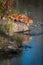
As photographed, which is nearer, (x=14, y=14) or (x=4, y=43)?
(x=4, y=43)

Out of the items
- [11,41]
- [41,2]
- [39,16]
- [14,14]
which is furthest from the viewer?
[41,2]

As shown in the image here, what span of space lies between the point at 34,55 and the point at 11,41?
885mm

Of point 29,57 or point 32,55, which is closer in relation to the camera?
point 29,57

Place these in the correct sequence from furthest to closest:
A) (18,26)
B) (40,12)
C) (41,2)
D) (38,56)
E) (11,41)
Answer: (41,2)
(40,12)
(18,26)
(11,41)
(38,56)

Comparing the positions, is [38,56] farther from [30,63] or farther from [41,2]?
[41,2]

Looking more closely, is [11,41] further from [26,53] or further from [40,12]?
[40,12]

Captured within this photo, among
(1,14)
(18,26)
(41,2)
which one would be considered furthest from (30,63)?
(41,2)

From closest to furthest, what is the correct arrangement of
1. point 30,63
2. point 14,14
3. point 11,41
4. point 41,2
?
point 30,63
point 11,41
point 14,14
point 41,2

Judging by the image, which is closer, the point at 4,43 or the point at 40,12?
the point at 4,43

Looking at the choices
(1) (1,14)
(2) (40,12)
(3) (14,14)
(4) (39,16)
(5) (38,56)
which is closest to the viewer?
(5) (38,56)

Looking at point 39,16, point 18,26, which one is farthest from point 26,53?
point 39,16

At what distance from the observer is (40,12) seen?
1755 centimetres

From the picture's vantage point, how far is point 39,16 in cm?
1639

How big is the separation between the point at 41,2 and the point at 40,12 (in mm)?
3798
